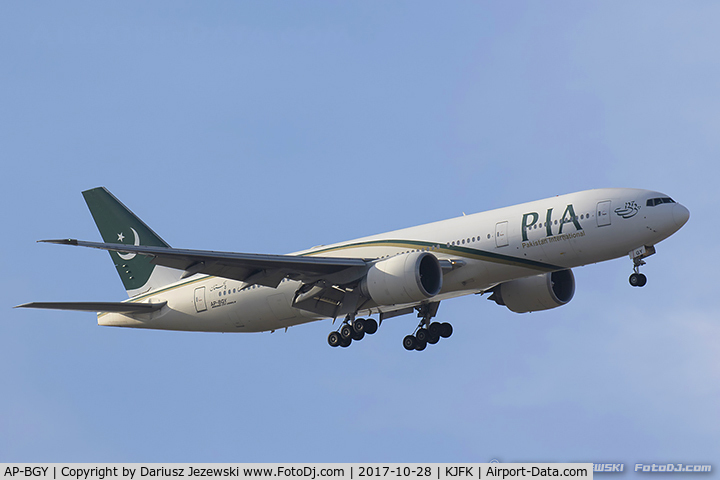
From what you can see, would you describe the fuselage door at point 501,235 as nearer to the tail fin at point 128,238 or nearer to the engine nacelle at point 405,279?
the engine nacelle at point 405,279

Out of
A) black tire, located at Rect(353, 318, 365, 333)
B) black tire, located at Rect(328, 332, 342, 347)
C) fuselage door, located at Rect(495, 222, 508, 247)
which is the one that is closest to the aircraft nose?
fuselage door, located at Rect(495, 222, 508, 247)

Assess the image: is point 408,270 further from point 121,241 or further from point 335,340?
point 121,241

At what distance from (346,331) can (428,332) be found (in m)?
4.48

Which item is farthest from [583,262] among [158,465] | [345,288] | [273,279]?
[158,465]

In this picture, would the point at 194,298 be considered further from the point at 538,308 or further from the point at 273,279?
the point at 538,308

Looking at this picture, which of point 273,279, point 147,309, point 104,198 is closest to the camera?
point 273,279

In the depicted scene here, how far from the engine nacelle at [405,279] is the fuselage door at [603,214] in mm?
6109

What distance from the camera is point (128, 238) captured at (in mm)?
46312

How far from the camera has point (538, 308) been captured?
41250 mm

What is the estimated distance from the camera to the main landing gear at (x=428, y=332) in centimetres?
4159

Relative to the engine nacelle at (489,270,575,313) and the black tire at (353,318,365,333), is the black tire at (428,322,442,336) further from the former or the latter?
the black tire at (353,318,365,333)

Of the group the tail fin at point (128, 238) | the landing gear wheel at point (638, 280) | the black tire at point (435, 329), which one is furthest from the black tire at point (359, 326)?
the landing gear wheel at point (638, 280)

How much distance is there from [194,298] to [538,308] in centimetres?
1509

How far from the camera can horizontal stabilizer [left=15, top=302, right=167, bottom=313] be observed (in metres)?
38.3
